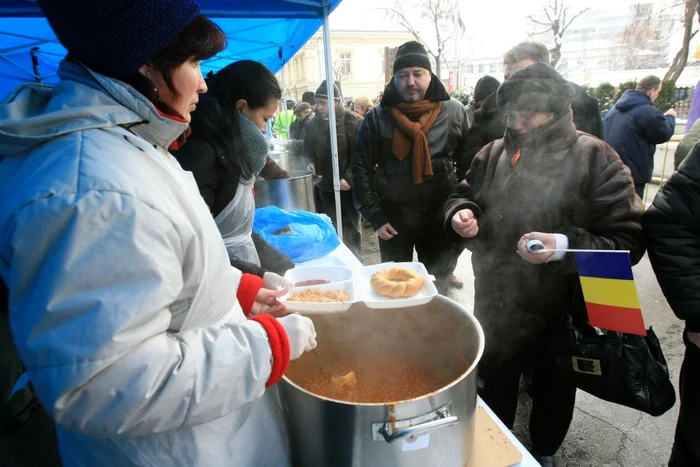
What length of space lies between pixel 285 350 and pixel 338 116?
498 centimetres

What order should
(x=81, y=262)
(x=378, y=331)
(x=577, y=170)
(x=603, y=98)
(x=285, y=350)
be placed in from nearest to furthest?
1. (x=81, y=262)
2. (x=285, y=350)
3. (x=378, y=331)
4. (x=577, y=170)
5. (x=603, y=98)

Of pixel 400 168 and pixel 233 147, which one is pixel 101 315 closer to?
pixel 233 147

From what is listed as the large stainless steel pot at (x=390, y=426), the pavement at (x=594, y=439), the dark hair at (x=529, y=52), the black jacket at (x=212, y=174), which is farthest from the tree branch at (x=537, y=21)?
the large stainless steel pot at (x=390, y=426)

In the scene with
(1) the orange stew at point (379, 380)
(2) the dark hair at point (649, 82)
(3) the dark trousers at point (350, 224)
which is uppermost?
(2) the dark hair at point (649, 82)

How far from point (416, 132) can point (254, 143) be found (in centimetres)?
150

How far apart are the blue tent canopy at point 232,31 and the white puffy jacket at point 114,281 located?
3148mm

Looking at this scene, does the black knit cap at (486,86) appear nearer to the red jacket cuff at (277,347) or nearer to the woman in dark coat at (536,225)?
the woman in dark coat at (536,225)

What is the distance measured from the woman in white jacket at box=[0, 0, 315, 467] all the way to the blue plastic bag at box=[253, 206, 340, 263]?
1.67 metres

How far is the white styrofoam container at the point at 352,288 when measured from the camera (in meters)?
1.50

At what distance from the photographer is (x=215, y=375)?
2.46ft

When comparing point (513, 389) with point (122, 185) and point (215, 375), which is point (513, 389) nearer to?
point (215, 375)

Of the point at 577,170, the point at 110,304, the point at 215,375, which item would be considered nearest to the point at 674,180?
the point at 577,170

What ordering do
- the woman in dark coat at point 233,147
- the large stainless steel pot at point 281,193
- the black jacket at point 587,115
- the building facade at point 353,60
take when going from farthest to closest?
the building facade at point 353,60, the large stainless steel pot at point 281,193, the black jacket at point 587,115, the woman in dark coat at point 233,147

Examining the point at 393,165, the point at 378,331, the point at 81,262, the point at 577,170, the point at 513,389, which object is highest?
the point at 81,262
